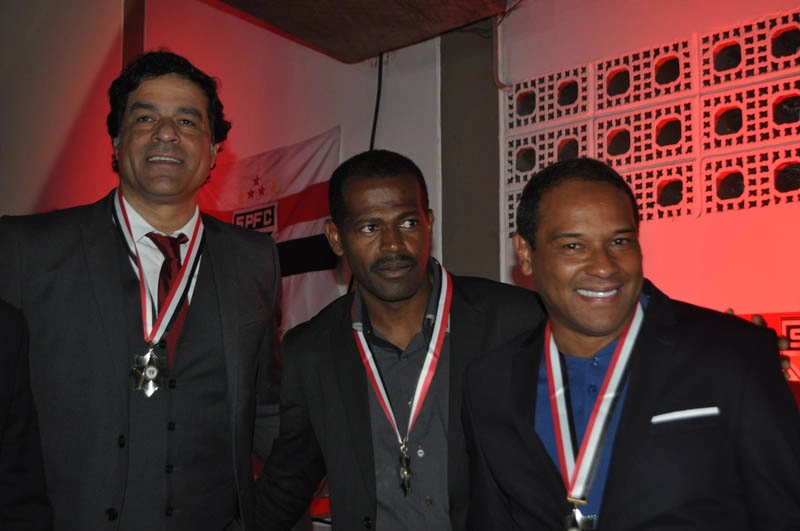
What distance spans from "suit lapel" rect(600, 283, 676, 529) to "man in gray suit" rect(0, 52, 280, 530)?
1.33 meters

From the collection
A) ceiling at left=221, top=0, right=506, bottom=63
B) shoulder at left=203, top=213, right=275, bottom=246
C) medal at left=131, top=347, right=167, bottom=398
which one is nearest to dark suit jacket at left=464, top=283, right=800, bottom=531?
medal at left=131, top=347, right=167, bottom=398

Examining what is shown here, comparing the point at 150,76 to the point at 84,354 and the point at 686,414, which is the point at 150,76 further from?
the point at 686,414

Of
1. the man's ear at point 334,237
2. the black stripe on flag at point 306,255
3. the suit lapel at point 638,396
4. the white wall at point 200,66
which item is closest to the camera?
the suit lapel at point 638,396

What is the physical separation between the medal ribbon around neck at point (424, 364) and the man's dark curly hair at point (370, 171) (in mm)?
405

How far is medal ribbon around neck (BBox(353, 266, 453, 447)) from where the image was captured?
264 cm

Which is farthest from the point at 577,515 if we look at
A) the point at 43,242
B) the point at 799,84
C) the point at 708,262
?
the point at 799,84

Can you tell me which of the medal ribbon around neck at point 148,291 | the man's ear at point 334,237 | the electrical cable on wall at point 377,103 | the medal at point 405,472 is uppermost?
the electrical cable on wall at point 377,103

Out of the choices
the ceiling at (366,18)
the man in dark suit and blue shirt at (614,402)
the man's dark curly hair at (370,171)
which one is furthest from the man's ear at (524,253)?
the ceiling at (366,18)

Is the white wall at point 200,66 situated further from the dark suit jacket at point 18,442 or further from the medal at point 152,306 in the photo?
the dark suit jacket at point 18,442

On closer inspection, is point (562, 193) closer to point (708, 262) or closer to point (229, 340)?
point (229, 340)

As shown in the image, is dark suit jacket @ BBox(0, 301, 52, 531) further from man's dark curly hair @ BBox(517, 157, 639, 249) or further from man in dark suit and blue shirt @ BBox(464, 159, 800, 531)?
man's dark curly hair @ BBox(517, 157, 639, 249)

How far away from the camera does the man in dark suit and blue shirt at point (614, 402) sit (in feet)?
6.01

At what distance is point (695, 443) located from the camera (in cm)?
186

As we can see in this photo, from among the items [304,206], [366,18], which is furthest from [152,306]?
[304,206]
